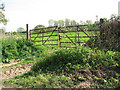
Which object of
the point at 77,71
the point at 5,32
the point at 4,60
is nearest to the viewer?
the point at 77,71

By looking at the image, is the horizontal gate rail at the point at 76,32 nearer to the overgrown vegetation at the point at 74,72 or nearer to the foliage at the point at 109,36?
the foliage at the point at 109,36

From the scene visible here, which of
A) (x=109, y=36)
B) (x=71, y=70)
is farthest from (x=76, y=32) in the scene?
(x=71, y=70)

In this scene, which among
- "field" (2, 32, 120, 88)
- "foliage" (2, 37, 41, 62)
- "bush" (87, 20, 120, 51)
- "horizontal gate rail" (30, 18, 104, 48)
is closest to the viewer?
"field" (2, 32, 120, 88)

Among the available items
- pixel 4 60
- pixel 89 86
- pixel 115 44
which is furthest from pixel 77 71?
pixel 4 60

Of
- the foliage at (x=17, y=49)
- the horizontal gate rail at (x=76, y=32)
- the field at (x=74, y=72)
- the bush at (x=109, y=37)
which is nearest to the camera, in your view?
the field at (x=74, y=72)

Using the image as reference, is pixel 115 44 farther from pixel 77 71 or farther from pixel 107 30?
pixel 77 71

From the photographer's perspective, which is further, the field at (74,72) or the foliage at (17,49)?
the foliage at (17,49)

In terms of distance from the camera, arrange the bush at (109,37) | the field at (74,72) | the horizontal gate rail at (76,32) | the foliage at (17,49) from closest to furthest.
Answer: the field at (74,72) < the bush at (109,37) < the horizontal gate rail at (76,32) < the foliage at (17,49)

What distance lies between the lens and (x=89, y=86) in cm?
349

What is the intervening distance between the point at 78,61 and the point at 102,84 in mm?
1061

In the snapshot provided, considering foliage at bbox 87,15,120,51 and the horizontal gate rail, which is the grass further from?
the horizontal gate rail

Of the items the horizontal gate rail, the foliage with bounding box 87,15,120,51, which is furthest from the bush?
the horizontal gate rail

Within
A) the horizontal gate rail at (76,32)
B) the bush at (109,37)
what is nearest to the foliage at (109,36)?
the bush at (109,37)

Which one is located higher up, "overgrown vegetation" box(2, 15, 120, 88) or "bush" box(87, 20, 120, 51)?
"bush" box(87, 20, 120, 51)
